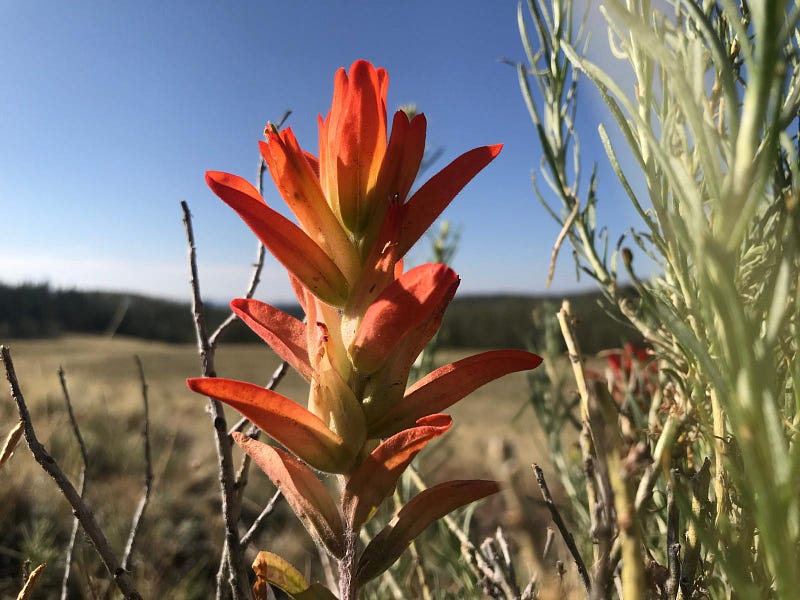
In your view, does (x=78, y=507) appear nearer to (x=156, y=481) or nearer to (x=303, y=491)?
(x=303, y=491)

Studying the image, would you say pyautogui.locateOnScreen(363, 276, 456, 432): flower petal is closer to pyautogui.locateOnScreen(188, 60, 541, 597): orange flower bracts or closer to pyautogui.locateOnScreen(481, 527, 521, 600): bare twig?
pyautogui.locateOnScreen(188, 60, 541, 597): orange flower bracts

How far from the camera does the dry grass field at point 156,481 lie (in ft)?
6.37

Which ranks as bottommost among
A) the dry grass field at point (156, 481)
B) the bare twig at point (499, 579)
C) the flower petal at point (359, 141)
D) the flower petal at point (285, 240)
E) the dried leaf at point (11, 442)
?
the dry grass field at point (156, 481)

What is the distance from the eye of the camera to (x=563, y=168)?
2.40ft

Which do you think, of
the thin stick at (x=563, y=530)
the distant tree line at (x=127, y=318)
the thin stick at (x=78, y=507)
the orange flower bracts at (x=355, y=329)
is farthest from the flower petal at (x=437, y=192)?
the distant tree line at (x=127, y=318)

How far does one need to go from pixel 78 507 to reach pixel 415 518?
277mm

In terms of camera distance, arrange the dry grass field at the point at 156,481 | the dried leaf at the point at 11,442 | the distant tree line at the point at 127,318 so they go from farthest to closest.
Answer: the distant tree line at the point at 127,318
the dry grass field at the point at 156,481
the dried leaf at the point at 11,442

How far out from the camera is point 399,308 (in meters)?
0.40

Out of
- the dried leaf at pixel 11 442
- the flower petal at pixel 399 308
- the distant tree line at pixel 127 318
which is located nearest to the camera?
the flower petal at pixel 399 308

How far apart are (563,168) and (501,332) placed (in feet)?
43.1

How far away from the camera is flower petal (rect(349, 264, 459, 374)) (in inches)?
15.3

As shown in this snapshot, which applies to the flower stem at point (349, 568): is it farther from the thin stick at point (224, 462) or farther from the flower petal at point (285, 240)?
the flower petal at point (285, 240)

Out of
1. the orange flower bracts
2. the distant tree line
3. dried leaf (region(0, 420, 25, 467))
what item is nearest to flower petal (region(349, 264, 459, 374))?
the orange flower bracts

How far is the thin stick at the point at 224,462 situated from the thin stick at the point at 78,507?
0.08 meters
